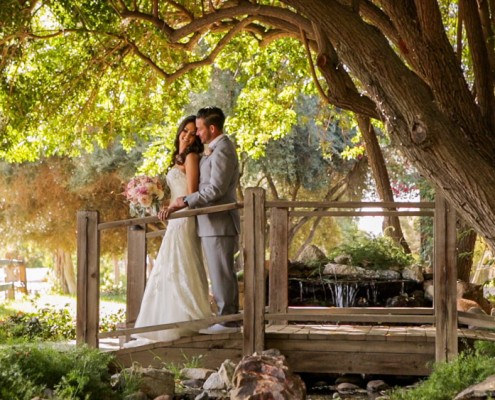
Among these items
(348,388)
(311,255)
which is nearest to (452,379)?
(348,388)

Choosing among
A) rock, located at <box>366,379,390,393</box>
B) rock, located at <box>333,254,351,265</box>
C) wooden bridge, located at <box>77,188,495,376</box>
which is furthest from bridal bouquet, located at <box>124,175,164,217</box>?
rock, located at <box>333,254,351,265</box>

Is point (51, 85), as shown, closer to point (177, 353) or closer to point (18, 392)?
point (177, 353)

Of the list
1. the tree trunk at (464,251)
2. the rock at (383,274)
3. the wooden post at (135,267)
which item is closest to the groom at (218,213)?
the wooden post at (135,267)

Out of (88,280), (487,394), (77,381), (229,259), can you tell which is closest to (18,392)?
(77,381)

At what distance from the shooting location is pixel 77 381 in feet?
22.4

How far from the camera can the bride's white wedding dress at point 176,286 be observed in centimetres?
855

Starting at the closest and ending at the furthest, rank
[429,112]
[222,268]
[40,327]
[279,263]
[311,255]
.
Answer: [429,112], [222,268], [279,263], [311,255], [40,327]

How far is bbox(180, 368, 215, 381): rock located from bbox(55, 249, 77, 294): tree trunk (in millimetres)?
18952

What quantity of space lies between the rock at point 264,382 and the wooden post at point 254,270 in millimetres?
1059

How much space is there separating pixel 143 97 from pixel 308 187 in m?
8.95

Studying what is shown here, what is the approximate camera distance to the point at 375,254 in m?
11.6

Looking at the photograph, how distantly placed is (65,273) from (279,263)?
1829cm

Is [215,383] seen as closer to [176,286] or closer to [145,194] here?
[176,286]

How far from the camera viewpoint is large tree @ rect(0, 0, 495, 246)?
643 centimetres
